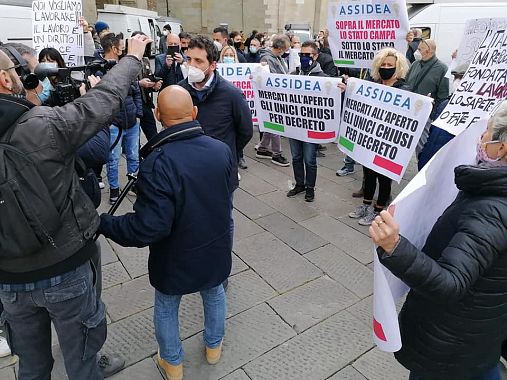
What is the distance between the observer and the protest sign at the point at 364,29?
441 cm

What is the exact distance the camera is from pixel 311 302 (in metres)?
3.00

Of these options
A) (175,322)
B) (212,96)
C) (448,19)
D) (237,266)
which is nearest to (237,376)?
(175,322)

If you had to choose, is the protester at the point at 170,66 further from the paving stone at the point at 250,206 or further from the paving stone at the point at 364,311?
the paving stone at the point at 364,311

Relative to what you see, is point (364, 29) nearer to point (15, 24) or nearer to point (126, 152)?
point (126, 152)

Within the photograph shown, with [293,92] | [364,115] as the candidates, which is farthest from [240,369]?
[293,92]

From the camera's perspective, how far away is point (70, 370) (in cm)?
184

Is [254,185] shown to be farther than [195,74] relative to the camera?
Yes

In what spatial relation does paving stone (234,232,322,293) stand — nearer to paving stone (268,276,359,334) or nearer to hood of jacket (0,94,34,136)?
paving stone (268,276,359,334)

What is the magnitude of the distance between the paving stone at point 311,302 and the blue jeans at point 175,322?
65 cm

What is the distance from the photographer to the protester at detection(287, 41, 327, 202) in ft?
15.4

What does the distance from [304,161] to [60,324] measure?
3.60 meters

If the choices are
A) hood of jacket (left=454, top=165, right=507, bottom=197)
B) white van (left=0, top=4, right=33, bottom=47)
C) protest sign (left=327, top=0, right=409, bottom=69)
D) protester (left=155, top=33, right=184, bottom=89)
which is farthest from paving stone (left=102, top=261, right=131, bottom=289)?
white van (left=0, top=4, right=33, bottom=47)

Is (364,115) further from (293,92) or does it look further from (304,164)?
(304,164)

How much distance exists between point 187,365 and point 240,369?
0.33 meters
